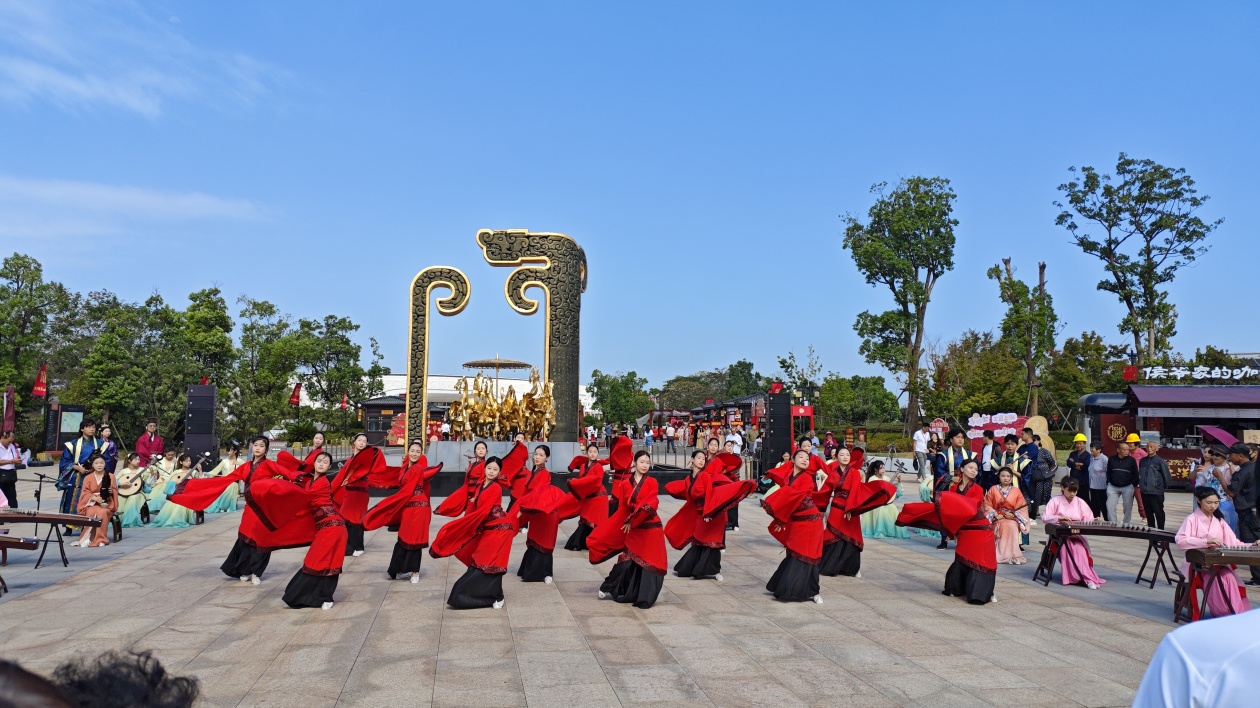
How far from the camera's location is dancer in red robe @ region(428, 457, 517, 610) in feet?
25.4

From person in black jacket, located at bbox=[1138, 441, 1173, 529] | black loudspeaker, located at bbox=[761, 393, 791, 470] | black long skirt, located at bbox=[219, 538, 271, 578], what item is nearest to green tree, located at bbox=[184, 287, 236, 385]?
black loudspeaker, located at bbox=[761, 393, 791, 470]

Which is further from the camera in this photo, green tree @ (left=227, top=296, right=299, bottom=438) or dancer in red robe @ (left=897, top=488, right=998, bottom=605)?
green tree @ (left=227, top=296, right=299, bottom=438)

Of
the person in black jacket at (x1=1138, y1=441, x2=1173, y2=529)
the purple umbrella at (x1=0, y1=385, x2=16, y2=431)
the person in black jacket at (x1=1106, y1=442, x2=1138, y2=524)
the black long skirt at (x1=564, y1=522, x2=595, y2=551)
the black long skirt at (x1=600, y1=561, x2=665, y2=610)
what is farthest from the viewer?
the purple umbrella at (x1=0, y1=385, x2=16, y2=431)

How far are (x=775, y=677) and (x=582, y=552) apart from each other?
20.2 feet

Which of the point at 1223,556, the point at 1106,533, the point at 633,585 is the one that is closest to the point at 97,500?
the point at 633,585

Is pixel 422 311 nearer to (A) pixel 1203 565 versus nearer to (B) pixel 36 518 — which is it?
(B) pixel 36 518

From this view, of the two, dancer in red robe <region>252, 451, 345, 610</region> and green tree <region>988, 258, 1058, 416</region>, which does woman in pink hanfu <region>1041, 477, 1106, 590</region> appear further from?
green tree <region>988, 258, 1058, 416</region>

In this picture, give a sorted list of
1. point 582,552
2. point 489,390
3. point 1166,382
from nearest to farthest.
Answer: point 582,552, point 489,390, point 1166,382

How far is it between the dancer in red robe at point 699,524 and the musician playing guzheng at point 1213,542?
377cm

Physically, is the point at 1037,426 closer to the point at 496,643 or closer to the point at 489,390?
the point at 489,390

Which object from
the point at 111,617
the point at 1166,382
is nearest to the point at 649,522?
the point at 111,617

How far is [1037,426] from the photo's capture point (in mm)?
19531

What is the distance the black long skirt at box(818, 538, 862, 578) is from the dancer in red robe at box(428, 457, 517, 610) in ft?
12.3

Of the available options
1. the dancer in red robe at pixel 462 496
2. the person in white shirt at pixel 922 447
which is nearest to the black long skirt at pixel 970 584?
the dancer in red robe at pixel 462 496
